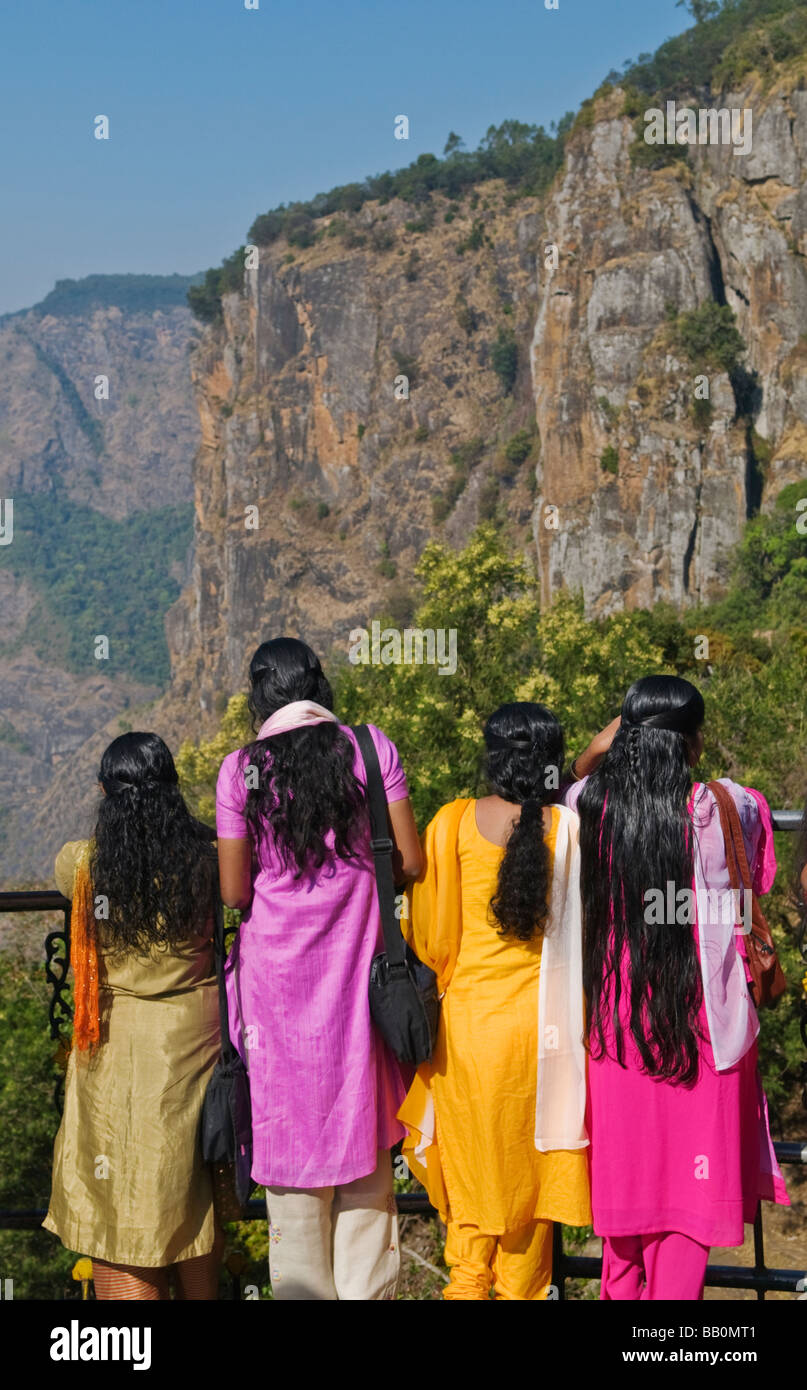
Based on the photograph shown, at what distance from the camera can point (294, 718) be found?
3.23 m

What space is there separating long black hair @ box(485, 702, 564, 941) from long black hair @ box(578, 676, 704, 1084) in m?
0.15

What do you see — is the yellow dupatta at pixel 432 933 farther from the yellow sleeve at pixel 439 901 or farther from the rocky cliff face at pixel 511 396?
the rocky cliff face at pixel 511 396

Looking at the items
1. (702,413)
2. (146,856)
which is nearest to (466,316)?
(702,413)

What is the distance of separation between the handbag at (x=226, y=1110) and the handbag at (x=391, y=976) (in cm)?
41

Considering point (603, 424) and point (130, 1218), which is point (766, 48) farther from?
point (130, 1218)

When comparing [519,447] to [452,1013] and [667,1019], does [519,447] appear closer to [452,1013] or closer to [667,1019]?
[452,1013]

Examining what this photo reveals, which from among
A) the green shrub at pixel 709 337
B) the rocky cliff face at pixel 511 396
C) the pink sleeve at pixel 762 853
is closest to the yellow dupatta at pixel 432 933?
the pink sleeve at pixel 762 853

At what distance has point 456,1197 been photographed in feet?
10.6

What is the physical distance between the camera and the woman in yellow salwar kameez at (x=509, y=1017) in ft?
10.3

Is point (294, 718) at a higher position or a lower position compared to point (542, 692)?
higher

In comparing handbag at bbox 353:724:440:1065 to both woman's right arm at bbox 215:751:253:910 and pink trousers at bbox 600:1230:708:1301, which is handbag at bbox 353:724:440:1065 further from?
pink trousers at bbox 600:1230:708:1301

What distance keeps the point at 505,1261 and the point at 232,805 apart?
4.78 ft
